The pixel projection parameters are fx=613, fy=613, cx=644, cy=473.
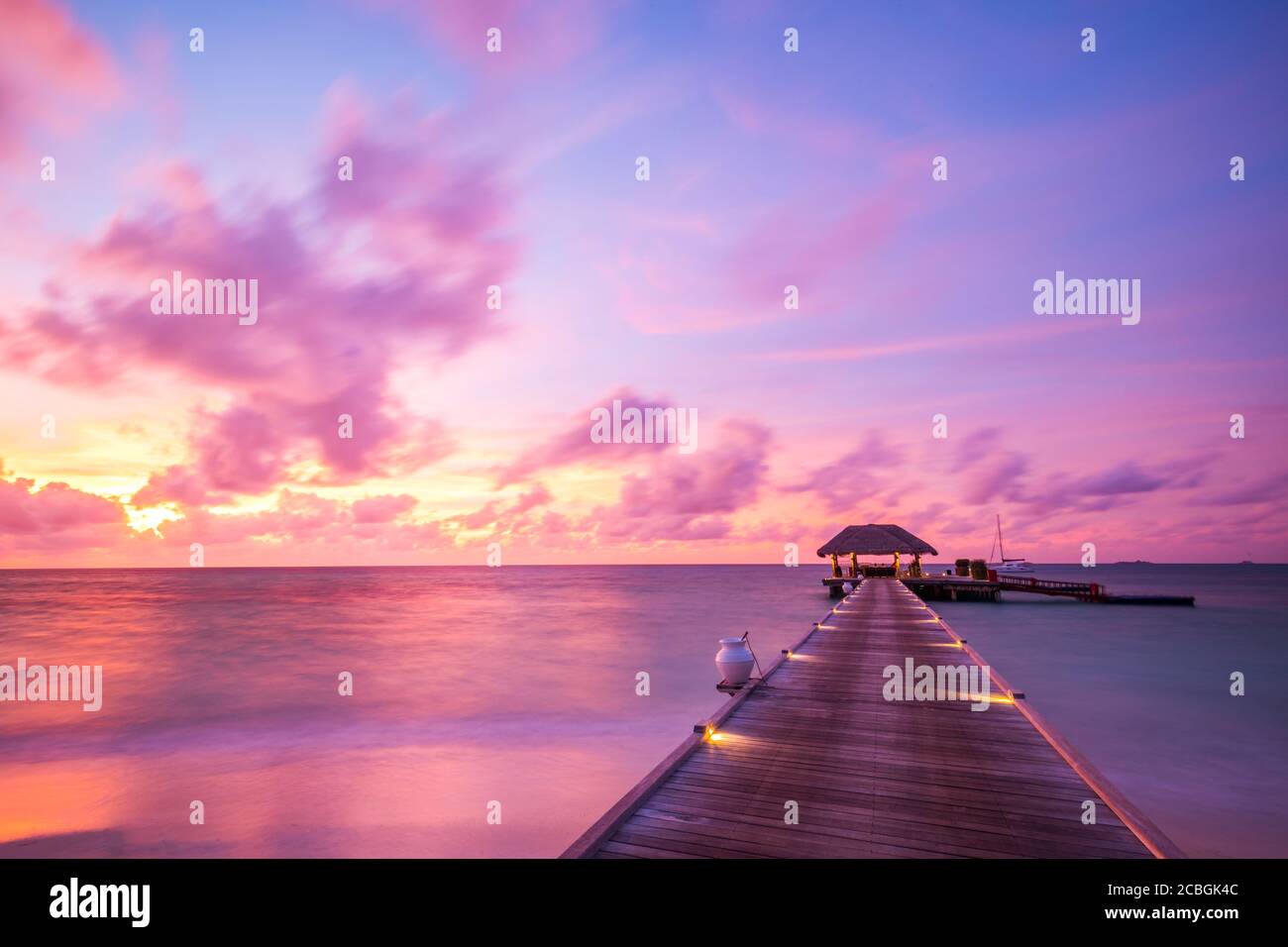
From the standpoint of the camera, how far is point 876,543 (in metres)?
45.8

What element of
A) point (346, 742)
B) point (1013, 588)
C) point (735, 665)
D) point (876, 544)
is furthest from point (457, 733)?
point (1013, 588)

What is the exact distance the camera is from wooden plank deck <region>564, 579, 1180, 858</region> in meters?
5.02

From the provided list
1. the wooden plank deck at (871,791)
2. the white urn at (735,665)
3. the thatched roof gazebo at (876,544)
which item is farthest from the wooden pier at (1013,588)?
the wooden plank deck at (871,791)

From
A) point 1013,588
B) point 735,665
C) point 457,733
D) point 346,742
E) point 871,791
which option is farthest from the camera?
point 1013,588

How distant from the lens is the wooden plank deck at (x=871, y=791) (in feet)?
16.5

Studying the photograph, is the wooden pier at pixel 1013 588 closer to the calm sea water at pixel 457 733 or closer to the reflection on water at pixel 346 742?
the calm sea water at pixel 457 733

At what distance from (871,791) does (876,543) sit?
1675 inches

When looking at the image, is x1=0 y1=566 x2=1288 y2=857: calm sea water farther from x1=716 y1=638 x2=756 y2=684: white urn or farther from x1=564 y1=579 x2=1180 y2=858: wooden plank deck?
x1=564 y1=579 x2=1180 y2=858: wooden plank deck

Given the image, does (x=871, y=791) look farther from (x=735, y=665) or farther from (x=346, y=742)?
(x=346, y=742)

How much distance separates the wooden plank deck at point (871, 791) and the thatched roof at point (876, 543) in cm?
3751

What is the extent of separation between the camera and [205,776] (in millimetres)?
11633
